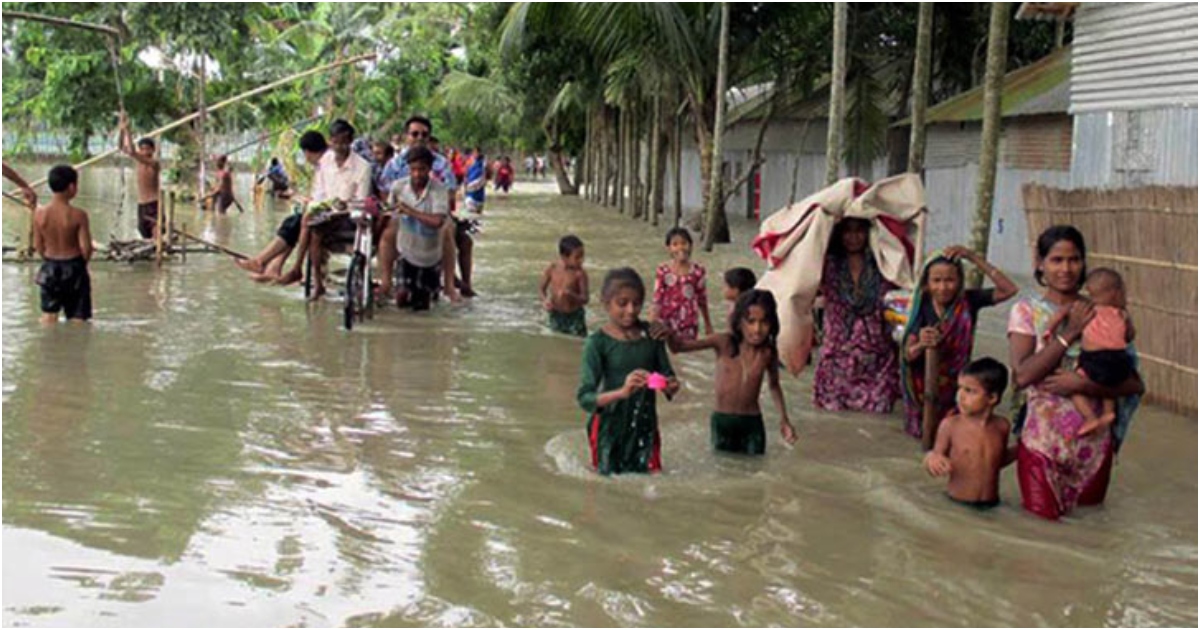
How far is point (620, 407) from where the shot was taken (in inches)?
261

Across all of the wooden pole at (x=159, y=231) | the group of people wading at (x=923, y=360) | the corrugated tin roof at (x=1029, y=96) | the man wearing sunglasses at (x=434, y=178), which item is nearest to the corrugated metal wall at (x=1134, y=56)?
the corrugated tin roof at (x=1029, y=96)

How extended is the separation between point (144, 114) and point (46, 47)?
330 centimetres

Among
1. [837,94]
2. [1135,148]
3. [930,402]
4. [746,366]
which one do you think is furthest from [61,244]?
[1135,148]

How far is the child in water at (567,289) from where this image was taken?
11133 millimetres

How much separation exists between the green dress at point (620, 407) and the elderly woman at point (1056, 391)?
163cm

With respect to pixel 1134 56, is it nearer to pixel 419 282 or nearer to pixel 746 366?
pixel 419 282

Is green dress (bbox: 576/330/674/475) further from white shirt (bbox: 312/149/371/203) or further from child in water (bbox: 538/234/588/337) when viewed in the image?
white shirt (bbox: 312/149/371/203)

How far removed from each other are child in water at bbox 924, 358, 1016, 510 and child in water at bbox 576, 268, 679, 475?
4.13 ft

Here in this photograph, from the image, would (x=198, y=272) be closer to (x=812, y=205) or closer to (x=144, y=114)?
(x=812, y=205)

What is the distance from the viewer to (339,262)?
18719mm

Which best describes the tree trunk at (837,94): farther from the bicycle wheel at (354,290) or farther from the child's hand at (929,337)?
the child's hand at (929,337)

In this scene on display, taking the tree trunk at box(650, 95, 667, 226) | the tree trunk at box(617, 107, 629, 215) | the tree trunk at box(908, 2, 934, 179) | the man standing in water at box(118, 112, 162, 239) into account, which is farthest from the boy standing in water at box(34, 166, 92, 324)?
the tree trunk at box(617, 107, 629, 215)

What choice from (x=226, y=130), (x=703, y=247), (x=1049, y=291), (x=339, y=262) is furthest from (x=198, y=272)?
(x=226, y=130)

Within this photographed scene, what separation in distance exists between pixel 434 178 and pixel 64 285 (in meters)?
3.25
